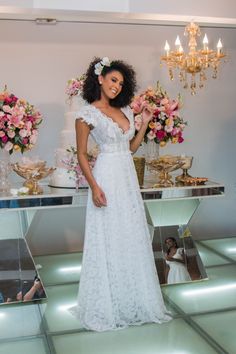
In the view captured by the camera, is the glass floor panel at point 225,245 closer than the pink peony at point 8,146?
No

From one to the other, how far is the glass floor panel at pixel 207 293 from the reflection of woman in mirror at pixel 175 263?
0.20 feet

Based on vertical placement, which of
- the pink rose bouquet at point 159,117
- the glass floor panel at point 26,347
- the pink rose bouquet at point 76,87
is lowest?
the glass floor panel at point 26,347

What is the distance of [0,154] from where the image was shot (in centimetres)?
353

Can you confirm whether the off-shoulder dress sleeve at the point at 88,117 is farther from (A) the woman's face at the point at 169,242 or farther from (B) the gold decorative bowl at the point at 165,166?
(A) the woman's face at the point at 169,242

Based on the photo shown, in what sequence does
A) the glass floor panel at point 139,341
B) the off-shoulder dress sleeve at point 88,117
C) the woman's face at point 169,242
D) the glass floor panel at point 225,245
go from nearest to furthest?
the glass floor panel at point 139,341
the off-shoulder dress sleeve at point 88,117
the woman's face at point 169,242
the glass floor panel at point 225,245

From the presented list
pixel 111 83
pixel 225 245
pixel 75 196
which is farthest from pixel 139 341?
pixel 225 245

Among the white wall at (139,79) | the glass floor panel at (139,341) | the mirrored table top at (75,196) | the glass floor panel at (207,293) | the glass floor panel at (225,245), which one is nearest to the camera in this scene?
the glass floor panel at (139,341)

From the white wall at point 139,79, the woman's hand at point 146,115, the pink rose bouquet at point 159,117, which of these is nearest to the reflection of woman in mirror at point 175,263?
the pink rose bouquet at point 159,117

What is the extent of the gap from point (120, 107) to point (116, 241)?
84 cm

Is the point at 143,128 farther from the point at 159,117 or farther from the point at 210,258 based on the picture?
the point at 210,258

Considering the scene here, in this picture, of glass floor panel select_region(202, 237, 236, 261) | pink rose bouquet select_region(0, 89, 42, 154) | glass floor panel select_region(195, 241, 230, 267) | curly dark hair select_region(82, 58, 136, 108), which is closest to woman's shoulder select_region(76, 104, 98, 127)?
curly dark hair select_region(82, 58, 136, 108)

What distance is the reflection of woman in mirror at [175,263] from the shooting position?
3.83 meters

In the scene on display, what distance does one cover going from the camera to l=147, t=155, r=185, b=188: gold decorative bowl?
372cm

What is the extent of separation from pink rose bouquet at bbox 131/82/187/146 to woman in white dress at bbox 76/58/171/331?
0.49m
